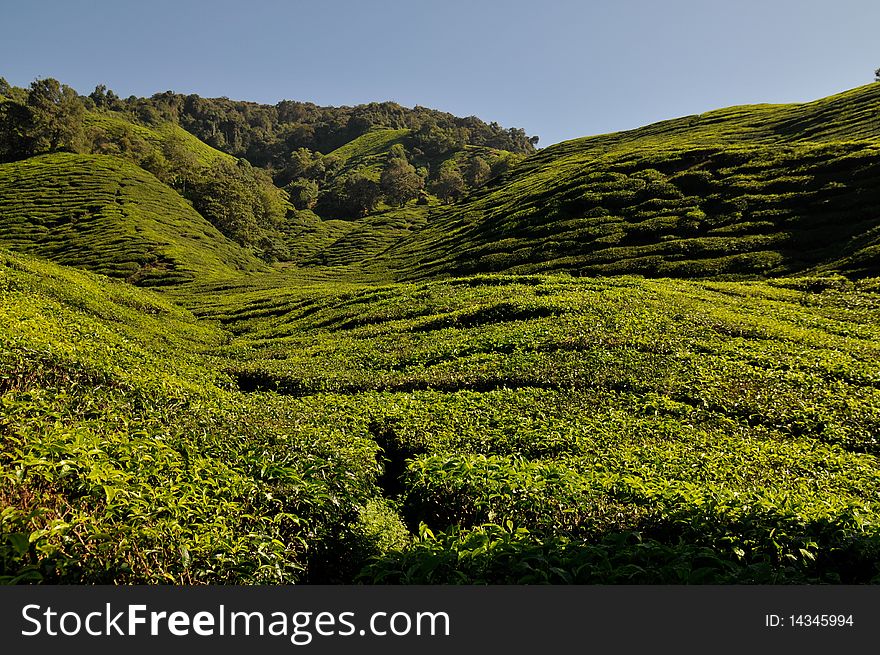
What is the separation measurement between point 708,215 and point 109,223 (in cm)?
8755

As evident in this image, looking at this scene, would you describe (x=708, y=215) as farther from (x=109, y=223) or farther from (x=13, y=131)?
(x=13, y=131)

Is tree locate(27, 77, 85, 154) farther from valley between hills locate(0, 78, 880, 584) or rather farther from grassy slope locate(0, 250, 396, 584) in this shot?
grassy slope locate(0, 250, 396, 584)

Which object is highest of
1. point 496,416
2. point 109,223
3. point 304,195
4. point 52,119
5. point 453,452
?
point 52,119

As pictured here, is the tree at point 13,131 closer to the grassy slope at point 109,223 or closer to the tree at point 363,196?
the grassy slope at point 109,223

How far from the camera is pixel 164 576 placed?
19.2ft

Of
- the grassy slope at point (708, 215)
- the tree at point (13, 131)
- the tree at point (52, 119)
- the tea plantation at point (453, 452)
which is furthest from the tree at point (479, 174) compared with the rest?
the tea plantation at point (453, 452)

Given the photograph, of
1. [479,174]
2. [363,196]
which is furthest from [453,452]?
[479,174]

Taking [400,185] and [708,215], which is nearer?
[708,215]

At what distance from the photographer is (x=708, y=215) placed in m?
50.2

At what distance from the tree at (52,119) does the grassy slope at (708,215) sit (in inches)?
3697

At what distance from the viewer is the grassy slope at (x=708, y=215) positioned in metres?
41.6

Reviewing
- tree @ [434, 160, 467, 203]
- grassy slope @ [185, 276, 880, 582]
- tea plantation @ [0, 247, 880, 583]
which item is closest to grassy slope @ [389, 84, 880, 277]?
grassy slope @ [185, 276, 880, 582]

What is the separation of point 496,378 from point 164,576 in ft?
48.7

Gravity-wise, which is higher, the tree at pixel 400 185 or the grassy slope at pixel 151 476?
the tree at pixel 400 185
